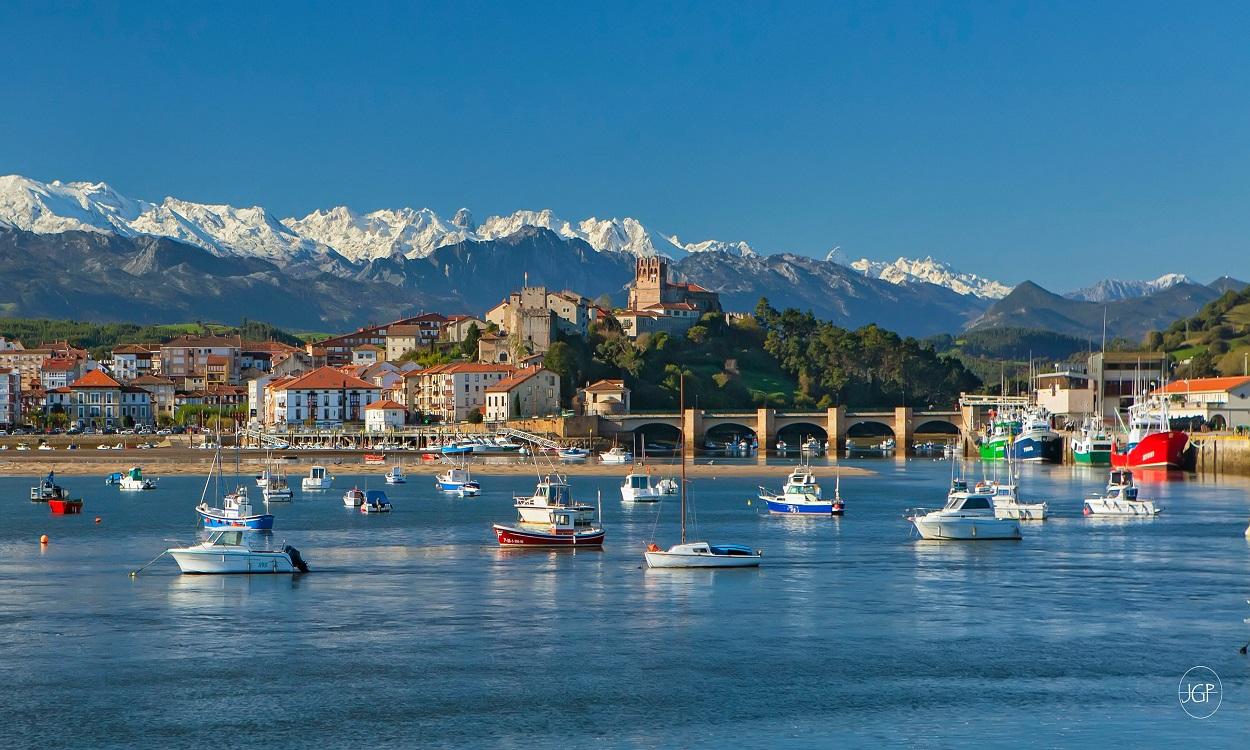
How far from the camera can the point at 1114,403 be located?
156125 mm

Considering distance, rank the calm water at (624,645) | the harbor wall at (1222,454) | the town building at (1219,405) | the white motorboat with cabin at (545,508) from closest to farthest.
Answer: the calm water at (624,645) < the white motorboat with cabin at (545,508) < the harbor wall at (1222,454) < the town building at (1219,405)

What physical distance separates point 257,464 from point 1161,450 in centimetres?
6795

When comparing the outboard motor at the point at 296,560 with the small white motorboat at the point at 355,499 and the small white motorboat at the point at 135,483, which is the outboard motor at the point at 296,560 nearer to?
the small white motorboat at the point at 355,499

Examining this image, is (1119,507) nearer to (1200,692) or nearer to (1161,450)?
(1161,450)

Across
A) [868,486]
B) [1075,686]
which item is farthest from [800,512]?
[1075,686]

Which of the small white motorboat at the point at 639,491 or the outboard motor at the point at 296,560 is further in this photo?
the small white motorboat at the point at 639,491

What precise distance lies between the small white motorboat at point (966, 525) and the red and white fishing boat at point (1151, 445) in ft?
174

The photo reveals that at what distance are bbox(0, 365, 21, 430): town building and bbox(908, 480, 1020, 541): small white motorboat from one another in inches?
4920

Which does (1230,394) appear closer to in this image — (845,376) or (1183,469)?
(1183,469)

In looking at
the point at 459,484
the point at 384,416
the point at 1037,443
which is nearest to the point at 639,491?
the point at 459,484

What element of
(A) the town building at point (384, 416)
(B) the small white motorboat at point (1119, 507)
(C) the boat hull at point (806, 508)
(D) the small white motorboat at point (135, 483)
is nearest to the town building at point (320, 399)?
(A) the town building at point (384, 416)

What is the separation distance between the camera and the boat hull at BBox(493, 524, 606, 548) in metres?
58.8

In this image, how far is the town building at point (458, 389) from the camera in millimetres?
159875

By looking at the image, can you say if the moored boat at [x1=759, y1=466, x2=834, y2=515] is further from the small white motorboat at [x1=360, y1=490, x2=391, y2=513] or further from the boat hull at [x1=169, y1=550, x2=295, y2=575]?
the boat hull at [x1=169, y1=550, x2=295, y2=575]
